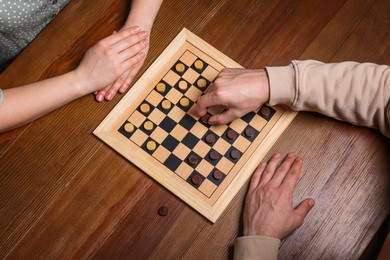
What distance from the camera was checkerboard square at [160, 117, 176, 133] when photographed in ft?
4.42

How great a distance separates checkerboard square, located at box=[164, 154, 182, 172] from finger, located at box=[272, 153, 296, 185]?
11.4 inches

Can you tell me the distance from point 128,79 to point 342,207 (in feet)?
2.46

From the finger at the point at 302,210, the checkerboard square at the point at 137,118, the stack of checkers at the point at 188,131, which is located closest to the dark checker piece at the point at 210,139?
the stack of checkers at the point at 188,131

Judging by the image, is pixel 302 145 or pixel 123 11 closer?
pixel 302 145

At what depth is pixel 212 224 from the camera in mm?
1283

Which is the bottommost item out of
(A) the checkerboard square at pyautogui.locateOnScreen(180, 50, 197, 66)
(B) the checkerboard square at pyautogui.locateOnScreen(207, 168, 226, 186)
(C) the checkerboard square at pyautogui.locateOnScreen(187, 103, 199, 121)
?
(B) the checkerboard square at pyautogui.locateOnScreen(207, 168, 226, 186)

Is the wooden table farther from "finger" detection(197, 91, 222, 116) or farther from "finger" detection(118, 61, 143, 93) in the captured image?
"finger" detection(197, 91, 222, 116)

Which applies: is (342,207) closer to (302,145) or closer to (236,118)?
(302,145)

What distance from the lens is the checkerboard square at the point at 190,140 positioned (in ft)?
4.38

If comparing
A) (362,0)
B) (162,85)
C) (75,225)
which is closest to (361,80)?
(362,0)

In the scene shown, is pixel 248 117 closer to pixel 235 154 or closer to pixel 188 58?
pixel 235 154

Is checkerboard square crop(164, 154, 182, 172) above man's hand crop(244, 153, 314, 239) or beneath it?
beneath

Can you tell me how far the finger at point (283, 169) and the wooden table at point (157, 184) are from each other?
30 mm

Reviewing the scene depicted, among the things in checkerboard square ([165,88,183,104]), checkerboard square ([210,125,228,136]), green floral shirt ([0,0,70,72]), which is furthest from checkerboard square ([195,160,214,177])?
green floral shirt ([0,0,70,72])
